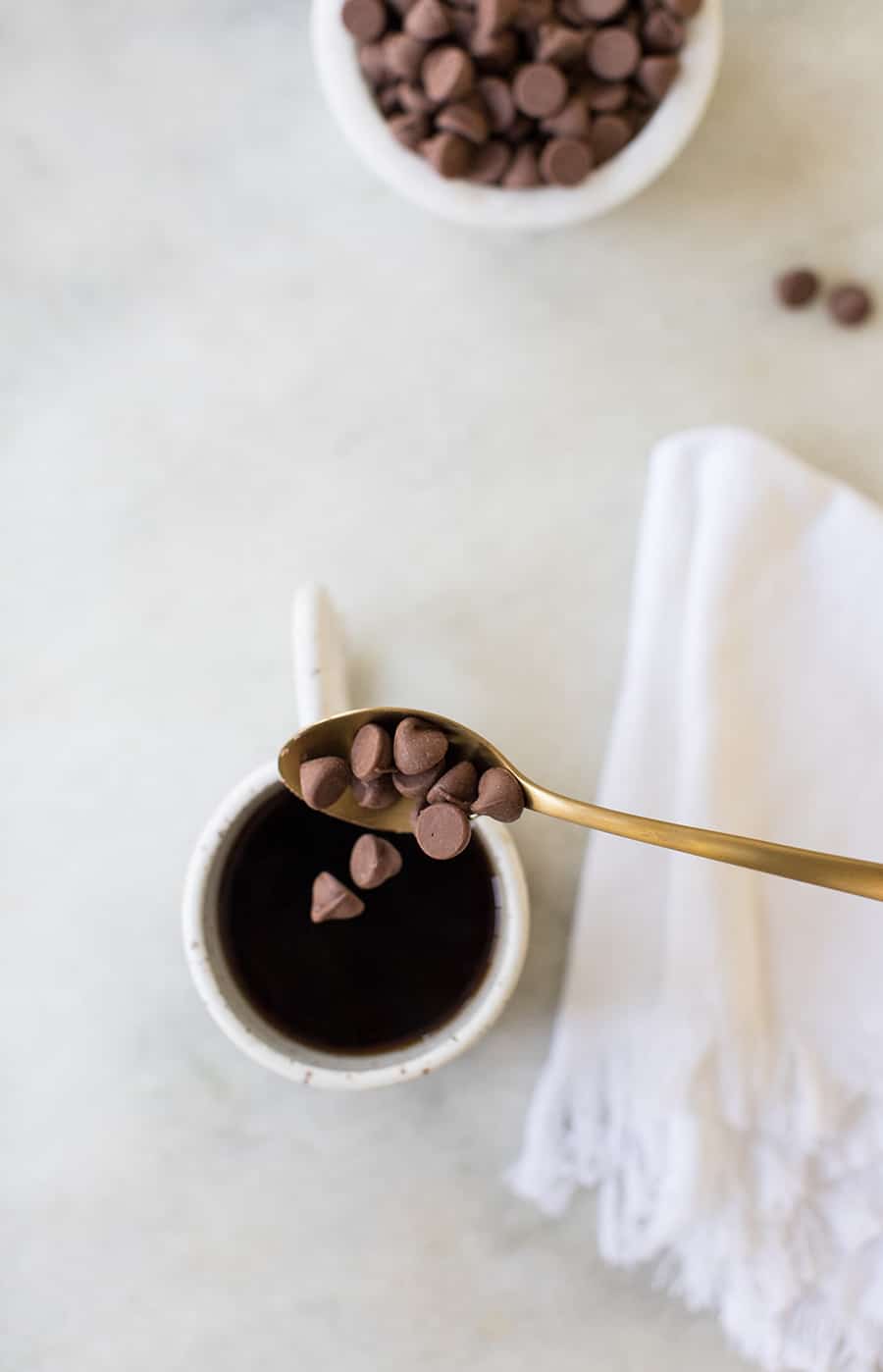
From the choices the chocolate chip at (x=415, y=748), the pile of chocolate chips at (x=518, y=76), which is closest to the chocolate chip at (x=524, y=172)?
the pile of chocolate chips at (x=518, y=76)

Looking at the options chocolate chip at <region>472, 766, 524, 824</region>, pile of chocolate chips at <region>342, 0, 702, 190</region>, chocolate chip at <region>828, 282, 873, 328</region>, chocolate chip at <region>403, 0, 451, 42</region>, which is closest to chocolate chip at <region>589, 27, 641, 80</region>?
pile of chocolate chips at <region>342, 0, 702, 190</region>

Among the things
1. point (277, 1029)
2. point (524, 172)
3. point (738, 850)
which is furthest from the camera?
point (524, 172)

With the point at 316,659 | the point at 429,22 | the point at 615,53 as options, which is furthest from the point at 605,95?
the point at 316,659

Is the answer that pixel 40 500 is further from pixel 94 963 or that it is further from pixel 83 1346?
pixel 83 1346

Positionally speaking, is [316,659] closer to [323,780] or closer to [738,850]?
[323,780]

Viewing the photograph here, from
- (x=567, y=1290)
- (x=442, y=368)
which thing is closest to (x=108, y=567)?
(x=442, y=368)

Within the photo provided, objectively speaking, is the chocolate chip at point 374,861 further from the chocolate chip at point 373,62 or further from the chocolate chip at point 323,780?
the chocolate chip at point 373,62

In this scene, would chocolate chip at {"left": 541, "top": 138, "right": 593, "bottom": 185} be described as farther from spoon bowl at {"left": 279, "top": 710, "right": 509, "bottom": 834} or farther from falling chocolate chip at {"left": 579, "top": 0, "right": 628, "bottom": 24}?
spoon bowl at {"left": 279, "top": 710, "right": 509, "bottom": 834}
